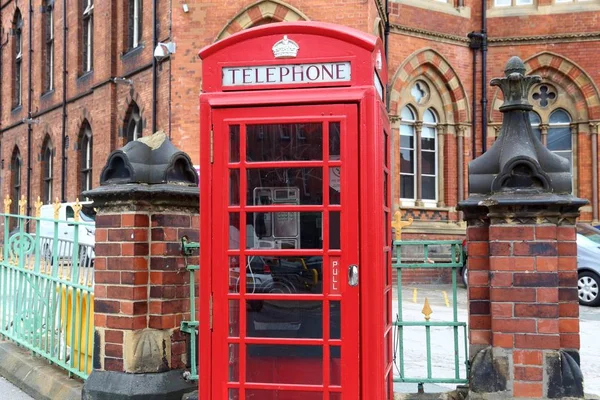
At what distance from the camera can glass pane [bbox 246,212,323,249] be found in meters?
3.51

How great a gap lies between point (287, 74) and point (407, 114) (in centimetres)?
1494

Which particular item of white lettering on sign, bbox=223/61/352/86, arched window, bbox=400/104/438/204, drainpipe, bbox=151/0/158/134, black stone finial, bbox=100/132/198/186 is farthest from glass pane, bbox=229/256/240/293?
arched window, bbox=400/104/438/204

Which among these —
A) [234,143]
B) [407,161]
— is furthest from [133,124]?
[234,143]

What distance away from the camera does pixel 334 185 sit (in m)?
3.49

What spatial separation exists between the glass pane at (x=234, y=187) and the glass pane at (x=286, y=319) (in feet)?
1.90

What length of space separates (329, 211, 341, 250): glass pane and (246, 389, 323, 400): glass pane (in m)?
0.85

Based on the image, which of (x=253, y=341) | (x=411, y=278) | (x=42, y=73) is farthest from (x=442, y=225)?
(x=42, y=73)

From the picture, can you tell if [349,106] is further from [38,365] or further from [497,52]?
[497,52]

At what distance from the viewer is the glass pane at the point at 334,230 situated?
3484mm

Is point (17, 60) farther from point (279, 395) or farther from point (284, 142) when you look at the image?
point (279, 395)

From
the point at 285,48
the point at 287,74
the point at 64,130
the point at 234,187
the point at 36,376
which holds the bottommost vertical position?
the point at 36,376

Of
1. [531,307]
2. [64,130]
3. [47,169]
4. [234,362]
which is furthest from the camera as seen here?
[47,169]

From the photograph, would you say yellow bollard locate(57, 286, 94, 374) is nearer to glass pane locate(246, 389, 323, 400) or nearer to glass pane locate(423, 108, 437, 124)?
glass pane locate(246, 389, 323, 400)

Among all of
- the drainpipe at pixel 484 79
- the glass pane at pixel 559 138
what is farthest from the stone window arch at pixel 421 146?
the glass pane at pixel 559 138
